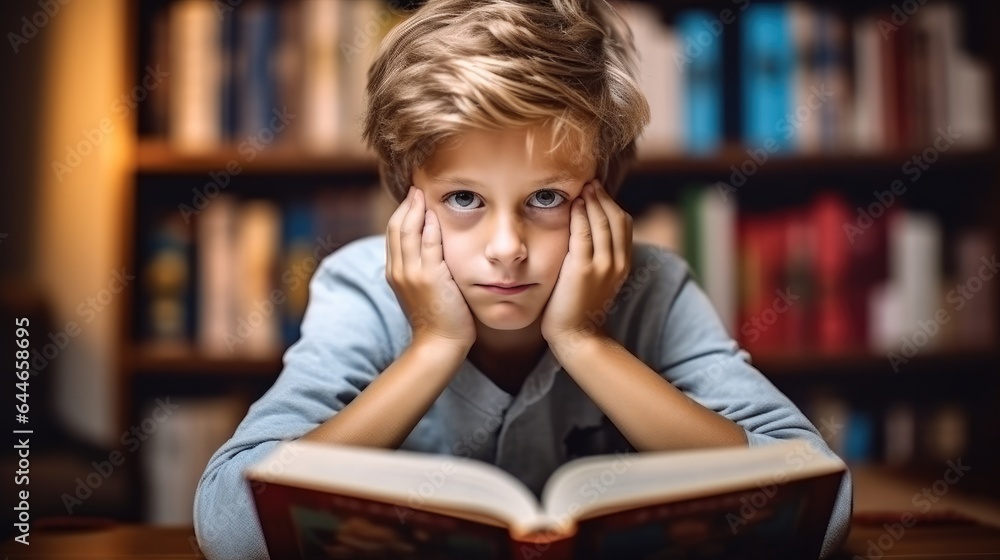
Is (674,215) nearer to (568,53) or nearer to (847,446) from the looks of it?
(847,446)

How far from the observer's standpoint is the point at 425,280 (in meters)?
0.83

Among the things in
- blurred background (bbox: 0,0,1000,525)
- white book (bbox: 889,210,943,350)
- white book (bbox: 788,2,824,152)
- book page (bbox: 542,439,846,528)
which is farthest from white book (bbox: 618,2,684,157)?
book page (bbox: 542,439,846,528)

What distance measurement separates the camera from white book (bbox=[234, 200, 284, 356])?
1713 millimetres

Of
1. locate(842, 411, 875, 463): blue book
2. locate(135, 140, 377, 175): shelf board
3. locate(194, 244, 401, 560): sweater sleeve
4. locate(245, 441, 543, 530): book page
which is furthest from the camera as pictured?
locate(842, 411, 875, 463): blue book

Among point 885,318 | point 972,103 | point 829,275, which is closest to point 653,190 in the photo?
point 829,275

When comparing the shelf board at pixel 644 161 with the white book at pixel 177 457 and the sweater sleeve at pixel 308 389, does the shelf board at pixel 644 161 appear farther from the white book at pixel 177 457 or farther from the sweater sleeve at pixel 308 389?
the sweater sleeve at pixel 308 389

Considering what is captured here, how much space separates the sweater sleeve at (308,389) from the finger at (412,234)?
11 centimetres

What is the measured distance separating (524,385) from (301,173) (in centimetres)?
99

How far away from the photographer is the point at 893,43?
1.76 meters

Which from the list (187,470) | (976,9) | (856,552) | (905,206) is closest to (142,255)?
(187,470)

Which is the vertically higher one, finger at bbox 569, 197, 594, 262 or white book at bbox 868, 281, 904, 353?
finger at bbox 569, 197, 594, 262

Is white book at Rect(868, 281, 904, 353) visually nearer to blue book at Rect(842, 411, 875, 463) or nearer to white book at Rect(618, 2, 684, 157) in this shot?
blue book at Rect(842, 411, 875, 463)

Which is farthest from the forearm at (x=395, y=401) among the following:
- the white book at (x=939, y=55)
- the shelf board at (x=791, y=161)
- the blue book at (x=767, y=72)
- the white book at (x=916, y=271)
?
the white book at (x=939, y=55)

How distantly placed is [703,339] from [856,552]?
10.0 inches
